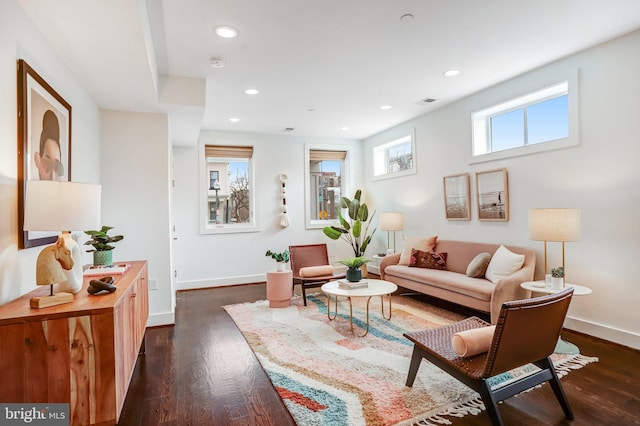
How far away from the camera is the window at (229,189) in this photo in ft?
19.2

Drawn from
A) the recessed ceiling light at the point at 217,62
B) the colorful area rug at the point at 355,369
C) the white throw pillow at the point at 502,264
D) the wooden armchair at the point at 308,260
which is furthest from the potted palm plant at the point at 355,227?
the recessed ceiling light at the point at 217,62

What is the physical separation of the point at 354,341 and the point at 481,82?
10.5 ft

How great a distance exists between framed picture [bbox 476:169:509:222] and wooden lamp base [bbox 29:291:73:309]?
4.10m

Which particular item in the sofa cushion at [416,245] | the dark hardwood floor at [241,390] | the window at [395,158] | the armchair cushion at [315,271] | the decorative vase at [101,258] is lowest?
the dark hardwood floor at [241,390]

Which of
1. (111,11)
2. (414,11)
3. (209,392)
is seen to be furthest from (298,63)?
(209,392)

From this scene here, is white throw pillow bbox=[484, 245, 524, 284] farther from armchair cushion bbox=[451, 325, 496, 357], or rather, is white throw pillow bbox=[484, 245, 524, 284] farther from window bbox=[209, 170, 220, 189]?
window bbox=[209, 170, 220, 189]

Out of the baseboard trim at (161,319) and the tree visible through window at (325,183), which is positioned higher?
the tree visible through window at (325,183)

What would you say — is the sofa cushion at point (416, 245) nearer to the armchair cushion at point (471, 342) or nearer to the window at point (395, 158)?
the window at point (395, 158)

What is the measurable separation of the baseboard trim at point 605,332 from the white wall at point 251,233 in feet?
12.6

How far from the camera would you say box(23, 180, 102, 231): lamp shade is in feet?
4.99

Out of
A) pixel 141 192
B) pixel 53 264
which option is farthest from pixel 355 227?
pixel 53 264

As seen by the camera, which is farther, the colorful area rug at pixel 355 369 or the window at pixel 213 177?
the window at pixel 213 177

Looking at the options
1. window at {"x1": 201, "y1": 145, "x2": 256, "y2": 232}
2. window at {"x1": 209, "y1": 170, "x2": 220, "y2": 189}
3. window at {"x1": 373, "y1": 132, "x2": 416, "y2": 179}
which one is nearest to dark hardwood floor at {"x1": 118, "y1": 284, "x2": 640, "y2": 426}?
window at {"x1": 201, "y1": 145, "x2": 256, "y2": 232}

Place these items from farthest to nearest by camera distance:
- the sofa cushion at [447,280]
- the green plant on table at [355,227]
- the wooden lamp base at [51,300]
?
the green plant on table at [355,227]
the sofa cushion at [447,280]
the wooden lamp base at [51,300]
